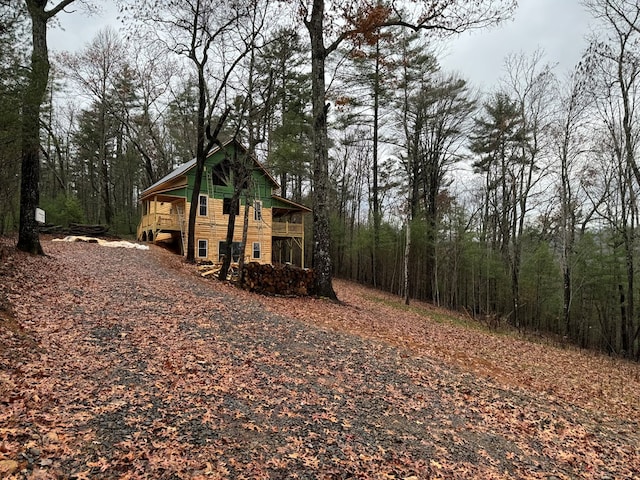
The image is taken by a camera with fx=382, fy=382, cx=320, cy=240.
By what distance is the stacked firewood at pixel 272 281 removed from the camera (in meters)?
11.3

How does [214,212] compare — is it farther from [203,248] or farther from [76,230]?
[76,230]

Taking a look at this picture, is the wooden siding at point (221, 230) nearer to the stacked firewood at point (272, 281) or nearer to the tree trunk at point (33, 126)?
the stacked firewood at point (272, 281)

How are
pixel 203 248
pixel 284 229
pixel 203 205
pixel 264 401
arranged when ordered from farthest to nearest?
1. pixel 284 229
2. pixel 203 205
3. pixel 203 248
4. pixel 264 401

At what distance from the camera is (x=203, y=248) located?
21.1 meters

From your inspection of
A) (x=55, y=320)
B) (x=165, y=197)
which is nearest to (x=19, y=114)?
(x=55, y=320)

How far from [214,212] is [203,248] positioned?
6.89 ft

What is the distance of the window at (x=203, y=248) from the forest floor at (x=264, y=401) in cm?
1299

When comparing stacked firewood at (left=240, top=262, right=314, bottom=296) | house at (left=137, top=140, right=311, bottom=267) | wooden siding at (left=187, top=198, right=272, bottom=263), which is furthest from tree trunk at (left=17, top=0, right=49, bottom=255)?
wooden siding at (left=187, top=198, right=272, bottom=263)

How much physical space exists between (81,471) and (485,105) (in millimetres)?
24001

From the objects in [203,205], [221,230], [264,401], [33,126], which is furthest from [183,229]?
[264,401]

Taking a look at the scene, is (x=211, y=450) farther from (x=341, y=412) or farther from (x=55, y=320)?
(x=55, y=320)

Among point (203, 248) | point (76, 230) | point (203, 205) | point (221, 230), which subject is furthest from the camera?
point (221, 230)

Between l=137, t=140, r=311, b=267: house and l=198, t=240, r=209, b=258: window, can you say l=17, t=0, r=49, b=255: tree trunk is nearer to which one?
l=137, t=140, r=311, b=267: house

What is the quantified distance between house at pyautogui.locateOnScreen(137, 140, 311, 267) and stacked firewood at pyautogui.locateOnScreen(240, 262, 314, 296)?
27.5 feet
